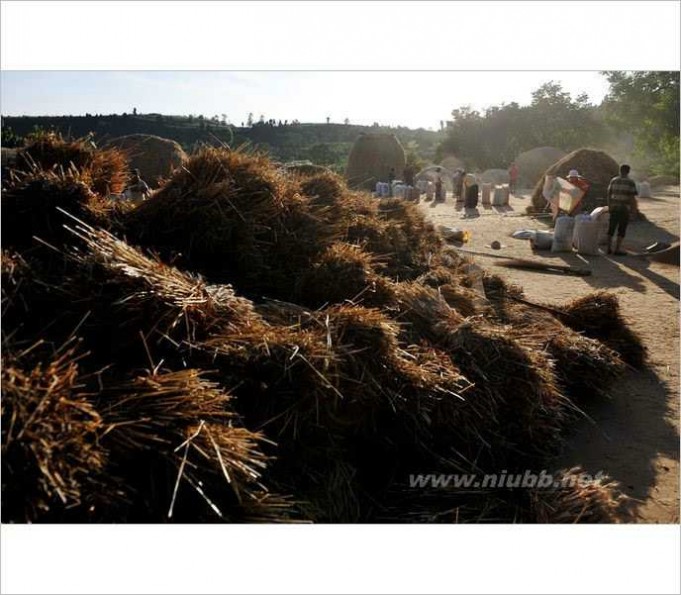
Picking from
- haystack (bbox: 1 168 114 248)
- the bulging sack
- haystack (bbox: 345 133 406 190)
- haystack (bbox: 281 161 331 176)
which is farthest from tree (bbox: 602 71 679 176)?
haystack (bbox: 1 168 114 248)

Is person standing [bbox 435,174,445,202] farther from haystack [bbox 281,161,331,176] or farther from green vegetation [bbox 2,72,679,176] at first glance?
haystack [bbox 281,161,331,176]

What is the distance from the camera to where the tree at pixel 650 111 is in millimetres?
28359

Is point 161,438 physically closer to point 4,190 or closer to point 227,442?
point 227,442

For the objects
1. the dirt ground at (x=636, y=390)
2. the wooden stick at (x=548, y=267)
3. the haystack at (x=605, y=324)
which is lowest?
the dirt ground at (x=636, y=390)

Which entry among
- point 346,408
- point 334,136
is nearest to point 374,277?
point 346,408

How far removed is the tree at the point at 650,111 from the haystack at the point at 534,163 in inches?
159

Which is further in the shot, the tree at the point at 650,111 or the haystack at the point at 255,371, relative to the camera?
the tree at the point at 650,111

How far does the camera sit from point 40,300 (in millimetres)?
2975

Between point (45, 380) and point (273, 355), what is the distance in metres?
1.00

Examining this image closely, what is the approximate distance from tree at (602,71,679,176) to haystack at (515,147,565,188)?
4.03m

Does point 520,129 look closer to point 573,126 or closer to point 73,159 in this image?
point 573,126

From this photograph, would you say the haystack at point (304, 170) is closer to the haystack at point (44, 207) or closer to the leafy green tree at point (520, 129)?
the haystack at point (44, 207)

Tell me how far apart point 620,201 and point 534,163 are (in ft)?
80.8

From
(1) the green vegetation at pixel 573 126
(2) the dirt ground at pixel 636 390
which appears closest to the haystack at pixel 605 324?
(2) the dirt ground at pixel 636 390
